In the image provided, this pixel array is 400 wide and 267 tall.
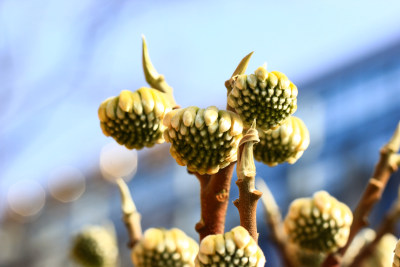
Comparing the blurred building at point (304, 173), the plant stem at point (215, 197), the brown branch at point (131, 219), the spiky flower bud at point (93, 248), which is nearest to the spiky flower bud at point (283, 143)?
the plant stem at point (215, 197)

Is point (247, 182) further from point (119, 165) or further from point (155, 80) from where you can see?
point (119, 165)

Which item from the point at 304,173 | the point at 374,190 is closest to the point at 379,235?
the point at 374,190

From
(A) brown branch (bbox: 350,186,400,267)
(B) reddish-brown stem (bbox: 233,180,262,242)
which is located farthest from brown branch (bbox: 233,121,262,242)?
(A) brown branch (bbox: 350,186,400,267)

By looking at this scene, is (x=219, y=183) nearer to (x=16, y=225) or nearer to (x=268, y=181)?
(x=268, y=181)

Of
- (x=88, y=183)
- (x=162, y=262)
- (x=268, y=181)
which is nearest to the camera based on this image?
(x=162, y=262)

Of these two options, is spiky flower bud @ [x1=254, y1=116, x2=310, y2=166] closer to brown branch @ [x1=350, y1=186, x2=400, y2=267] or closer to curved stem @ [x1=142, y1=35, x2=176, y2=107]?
curved stem @ [x1=142, y1=35, x2=176, y2=107]

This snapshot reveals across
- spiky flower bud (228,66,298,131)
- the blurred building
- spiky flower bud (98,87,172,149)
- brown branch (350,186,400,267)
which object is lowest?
brown branch (350,186,400,267)

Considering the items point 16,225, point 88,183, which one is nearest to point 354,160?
point 88,183
